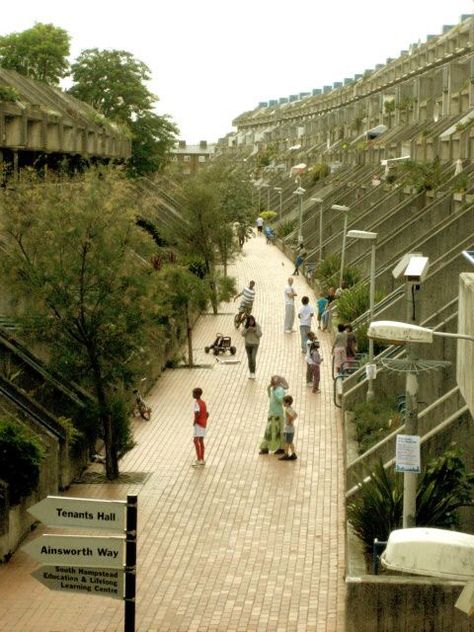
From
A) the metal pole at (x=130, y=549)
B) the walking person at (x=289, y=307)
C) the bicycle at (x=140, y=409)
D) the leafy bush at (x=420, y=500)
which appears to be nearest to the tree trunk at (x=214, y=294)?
the walking person at (x=289, y=307)

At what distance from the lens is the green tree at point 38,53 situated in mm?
76562

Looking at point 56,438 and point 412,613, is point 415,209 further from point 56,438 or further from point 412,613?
point 412,613

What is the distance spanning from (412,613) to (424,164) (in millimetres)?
35406

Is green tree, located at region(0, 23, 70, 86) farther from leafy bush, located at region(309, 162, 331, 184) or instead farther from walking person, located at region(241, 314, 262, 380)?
walking person, located at region(241, 314, 262, 380)

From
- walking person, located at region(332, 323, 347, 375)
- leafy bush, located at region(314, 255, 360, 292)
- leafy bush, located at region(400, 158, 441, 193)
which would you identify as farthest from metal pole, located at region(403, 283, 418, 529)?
leafy bush, located at region(400, 158, 441, 193)

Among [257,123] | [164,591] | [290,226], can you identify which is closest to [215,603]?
[164,591]

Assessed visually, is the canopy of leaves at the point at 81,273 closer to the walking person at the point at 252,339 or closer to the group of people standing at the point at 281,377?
the group of people standing at the point at 281,377

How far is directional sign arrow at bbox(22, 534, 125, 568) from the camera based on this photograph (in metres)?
11.3

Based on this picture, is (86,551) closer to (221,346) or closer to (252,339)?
(252,339)

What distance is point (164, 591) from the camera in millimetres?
17188

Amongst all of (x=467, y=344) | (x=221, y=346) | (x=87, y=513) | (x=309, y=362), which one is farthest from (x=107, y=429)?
(x=221, y=346)

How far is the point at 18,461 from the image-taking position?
19250mm

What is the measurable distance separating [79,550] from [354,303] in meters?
26.4

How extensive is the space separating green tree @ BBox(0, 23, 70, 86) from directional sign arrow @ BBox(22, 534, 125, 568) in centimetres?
6647
